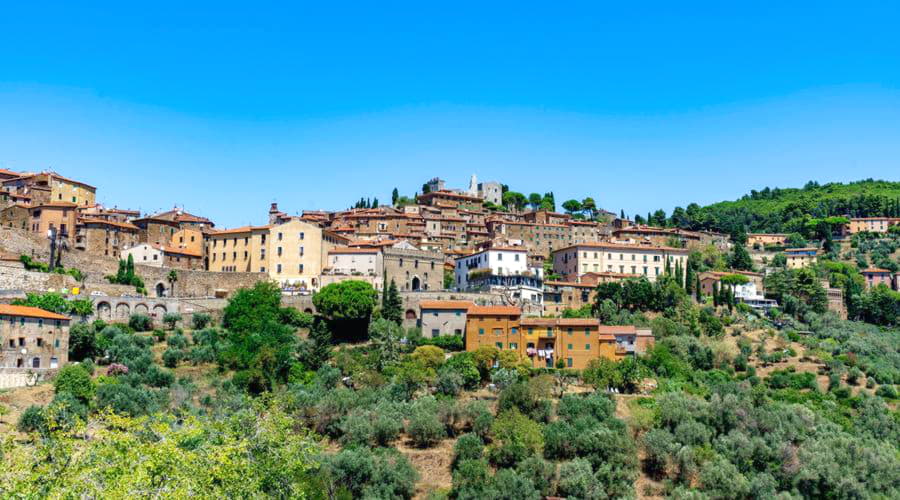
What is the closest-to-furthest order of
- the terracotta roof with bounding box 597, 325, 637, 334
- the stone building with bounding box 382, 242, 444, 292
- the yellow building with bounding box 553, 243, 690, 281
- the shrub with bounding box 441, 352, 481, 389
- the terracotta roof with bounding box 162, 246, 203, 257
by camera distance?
the shrub with bounding box 441, 352, 481, 389
the terracotta roof with bounding box 597, 325, 637, 334
the terracotta roof with bounding box 162, 246, 203, 257
the stone building with bounding box 382, 242, 444, 292
the yellow building with bounding box 553, 243, 690, 281

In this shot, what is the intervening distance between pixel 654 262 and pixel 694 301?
1046cm

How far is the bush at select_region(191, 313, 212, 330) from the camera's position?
6781 centimetres

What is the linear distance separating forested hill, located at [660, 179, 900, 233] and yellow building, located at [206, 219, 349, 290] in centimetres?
6817

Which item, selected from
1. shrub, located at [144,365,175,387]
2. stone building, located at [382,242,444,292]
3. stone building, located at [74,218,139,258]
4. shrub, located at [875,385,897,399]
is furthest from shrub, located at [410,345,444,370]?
stone building, located at [74,218,139,258]

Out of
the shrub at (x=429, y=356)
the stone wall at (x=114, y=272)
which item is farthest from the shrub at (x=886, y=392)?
the stone wall at (x=114, y=272)

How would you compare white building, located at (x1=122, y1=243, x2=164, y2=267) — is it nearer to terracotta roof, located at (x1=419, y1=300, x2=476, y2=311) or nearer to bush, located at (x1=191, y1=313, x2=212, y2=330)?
bush, located at (x1=191, y1=313, x2=212, y2=330)

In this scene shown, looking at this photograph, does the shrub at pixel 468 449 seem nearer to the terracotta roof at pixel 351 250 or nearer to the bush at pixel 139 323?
the bush at pixel 139 323

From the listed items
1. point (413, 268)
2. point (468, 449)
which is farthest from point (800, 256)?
point (468, 449)

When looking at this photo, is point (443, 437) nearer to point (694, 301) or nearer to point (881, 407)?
point (881, 407)

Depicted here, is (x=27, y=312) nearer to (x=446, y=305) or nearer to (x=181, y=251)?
(x=181, y=251)

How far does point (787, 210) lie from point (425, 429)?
11583 cm

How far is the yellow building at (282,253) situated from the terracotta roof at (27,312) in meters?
23.7

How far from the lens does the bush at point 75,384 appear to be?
49.8 metres

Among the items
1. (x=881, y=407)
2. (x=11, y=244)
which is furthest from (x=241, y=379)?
(x=881, y=407)
